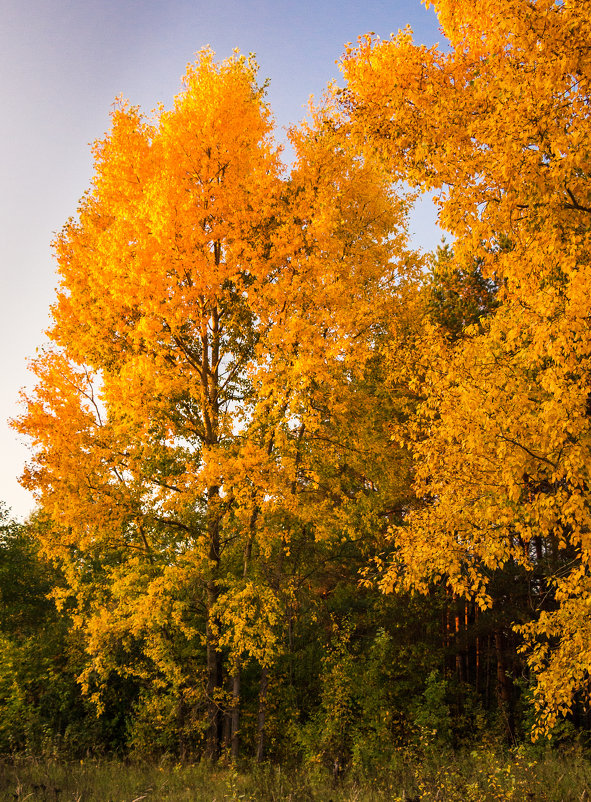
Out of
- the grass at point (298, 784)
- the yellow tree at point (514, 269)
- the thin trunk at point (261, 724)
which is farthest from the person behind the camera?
the thin trunk at point (261, 724)

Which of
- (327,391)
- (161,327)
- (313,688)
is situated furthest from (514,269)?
(313,688)

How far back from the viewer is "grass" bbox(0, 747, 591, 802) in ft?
22.3

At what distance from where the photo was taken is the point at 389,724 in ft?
50.0

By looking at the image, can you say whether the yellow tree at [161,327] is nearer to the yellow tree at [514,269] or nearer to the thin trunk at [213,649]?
the thin trunk at [213,649]

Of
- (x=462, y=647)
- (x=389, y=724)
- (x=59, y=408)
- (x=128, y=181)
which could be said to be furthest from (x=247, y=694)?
(x=128, y=181)

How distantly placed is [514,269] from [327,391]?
5.50 meters

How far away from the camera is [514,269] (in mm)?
7266

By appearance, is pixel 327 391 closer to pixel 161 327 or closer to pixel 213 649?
pixel 161 327

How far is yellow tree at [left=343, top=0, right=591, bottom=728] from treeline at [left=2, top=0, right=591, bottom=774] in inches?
1.4

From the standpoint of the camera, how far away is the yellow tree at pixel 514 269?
253 inches

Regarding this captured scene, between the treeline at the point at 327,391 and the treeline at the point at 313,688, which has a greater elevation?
the treeline at the point at 327,391

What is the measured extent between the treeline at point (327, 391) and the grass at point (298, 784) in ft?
3.32

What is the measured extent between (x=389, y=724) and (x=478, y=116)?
13819 millimetres

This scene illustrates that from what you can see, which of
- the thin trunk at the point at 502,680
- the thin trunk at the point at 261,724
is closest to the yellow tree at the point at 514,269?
the thin trunk at the point at 261,724
